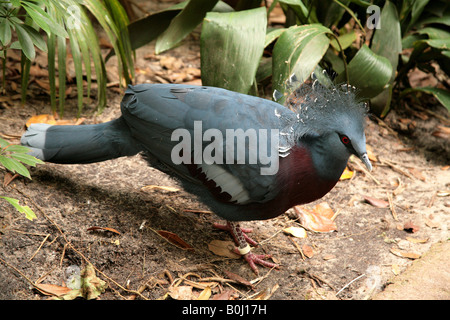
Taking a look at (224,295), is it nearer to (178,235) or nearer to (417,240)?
(178,235)

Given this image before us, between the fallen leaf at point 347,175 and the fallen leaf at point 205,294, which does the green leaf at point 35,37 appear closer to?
the fallen leaf at point 205,294

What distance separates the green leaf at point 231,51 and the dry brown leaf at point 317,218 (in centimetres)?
103

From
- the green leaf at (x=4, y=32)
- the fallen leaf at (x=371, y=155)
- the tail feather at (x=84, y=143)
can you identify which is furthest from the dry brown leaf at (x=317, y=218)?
the green leaf at (x=4, y=32)

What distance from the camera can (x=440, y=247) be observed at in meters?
3.14

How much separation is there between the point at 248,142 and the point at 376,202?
149cm

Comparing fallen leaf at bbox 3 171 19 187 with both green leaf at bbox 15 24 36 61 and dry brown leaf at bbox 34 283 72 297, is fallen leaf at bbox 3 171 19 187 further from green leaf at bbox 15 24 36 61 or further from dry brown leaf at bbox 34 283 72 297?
green leaf at bbox 15 24 36 61

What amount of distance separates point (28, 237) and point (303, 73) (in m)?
2.25

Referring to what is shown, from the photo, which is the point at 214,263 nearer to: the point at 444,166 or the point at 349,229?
the point at 349,229

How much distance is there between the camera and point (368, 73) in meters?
3.94

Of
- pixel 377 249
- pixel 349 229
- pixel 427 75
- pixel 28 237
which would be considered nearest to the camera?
pixel 28 237

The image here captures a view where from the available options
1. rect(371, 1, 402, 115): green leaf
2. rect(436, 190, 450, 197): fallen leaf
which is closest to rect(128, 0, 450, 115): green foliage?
rect(371, 1, 402, 115): green leaf

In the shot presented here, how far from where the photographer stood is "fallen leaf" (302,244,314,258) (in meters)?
3.16

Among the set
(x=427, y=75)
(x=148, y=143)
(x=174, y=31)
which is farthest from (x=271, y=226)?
(x=427, y=75)

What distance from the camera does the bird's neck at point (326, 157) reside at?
2699mm
